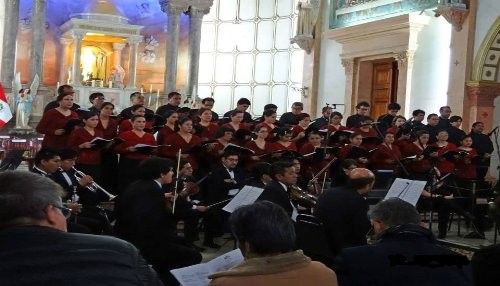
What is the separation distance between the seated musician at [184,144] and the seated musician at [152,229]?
3260mm

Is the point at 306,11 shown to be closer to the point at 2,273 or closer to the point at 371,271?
the point at 371,271

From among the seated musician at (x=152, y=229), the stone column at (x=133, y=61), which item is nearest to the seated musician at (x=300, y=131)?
the seated musician at (x=152, y=229)

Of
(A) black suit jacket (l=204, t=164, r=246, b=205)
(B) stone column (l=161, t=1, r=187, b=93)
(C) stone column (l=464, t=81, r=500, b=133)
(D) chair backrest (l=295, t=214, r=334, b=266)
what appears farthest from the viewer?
(B) stone column (l=161, t=1, r=187, b=93)

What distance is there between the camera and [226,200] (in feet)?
25.0

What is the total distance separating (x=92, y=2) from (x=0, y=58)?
3059mm

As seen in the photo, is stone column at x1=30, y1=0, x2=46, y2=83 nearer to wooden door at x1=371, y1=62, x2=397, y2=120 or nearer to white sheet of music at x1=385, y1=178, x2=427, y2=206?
wooden door at x1=371, y1=62, x2=397, y2=120

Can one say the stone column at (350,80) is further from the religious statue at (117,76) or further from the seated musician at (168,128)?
the seated musician at (168,128)

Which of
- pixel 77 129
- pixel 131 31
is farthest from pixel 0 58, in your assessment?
pixel 77 129

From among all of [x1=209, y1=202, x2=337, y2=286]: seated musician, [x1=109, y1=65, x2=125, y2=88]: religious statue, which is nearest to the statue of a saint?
[x1=109, y1=65, x2=125, y2=88]: religious statue

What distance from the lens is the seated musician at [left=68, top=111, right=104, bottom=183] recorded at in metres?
8.28

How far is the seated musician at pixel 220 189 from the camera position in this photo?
8039mm

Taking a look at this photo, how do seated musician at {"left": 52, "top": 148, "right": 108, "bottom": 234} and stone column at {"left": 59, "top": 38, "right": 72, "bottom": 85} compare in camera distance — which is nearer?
seated musician at {"left": 52, "top": 148, "right": 108, "bottom": 234}

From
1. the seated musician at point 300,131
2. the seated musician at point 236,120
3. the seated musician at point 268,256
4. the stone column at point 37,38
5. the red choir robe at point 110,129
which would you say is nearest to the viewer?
the seated musician at point 268,256

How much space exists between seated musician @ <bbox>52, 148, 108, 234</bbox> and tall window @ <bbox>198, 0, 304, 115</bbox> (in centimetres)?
1437
